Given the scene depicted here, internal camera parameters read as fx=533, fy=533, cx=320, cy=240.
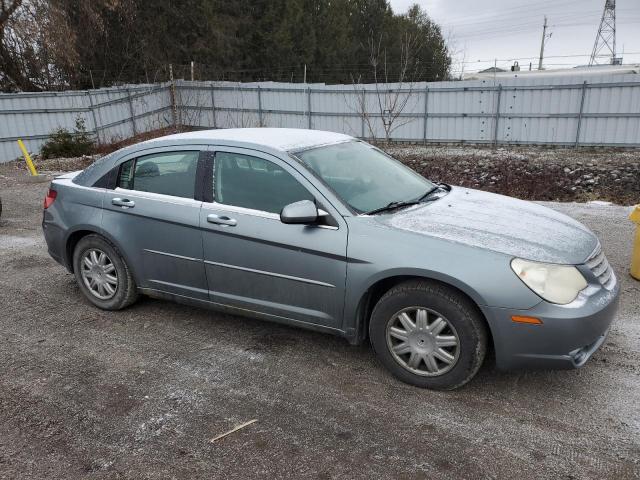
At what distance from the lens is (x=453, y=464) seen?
2.76 metres

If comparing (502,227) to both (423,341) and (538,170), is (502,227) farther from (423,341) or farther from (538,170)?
(538,170)

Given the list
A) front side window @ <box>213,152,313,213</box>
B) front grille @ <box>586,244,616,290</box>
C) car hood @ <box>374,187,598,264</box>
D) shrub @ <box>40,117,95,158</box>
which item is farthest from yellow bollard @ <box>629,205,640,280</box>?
shrub @ <box>40,117,95,158</box>

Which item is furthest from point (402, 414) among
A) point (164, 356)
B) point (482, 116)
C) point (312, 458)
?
point (482, 116)

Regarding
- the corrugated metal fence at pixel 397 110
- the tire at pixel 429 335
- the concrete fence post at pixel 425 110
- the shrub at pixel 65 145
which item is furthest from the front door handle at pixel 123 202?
the concrete fence post at pixel 425 110

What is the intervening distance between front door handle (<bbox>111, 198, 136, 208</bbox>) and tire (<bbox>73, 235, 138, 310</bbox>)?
379 millimetres

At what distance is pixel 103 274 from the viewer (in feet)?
15.4

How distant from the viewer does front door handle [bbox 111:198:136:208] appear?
4.39 m

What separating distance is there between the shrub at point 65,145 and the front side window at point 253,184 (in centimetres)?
1357

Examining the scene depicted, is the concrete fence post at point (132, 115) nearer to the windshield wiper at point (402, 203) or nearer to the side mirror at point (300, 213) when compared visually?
the windshield wiper at point (402, 203)

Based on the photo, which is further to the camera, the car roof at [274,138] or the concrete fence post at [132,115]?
the concrete fence post at [132,115]

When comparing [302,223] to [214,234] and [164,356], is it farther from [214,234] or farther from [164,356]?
[164,356]

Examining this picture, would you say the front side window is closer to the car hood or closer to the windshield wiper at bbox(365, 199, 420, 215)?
the windshield wiper at bbox(365, 199, 420, 215)

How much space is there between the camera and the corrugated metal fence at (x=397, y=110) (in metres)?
16.4

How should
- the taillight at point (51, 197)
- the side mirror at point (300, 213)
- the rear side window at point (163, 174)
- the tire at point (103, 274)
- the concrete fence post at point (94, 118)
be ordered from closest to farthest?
the side mirror at point (300, 213) → the rear side window at point (163, 174) → the tire at point (103, 274) → the taillight at point (51, 197) → the concrete fence post at point (94, 118)
